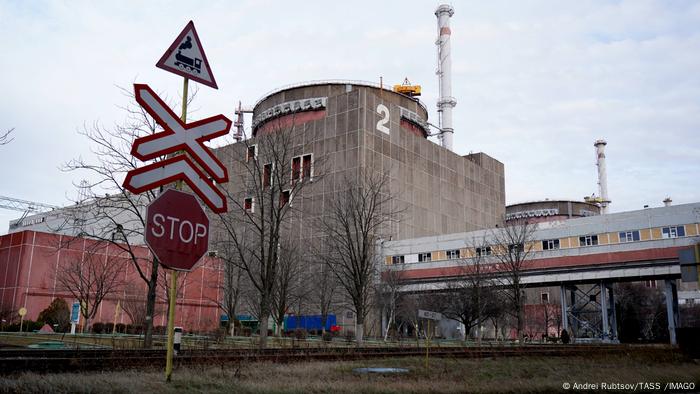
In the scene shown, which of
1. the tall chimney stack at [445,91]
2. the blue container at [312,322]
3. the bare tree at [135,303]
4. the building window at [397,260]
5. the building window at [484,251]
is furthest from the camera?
the tall chimney stack at [445,91]

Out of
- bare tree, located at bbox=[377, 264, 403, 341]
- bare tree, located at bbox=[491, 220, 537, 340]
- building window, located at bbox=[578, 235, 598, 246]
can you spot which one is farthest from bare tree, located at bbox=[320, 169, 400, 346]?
building window, located at bbox=[578, 235, 598, 246]

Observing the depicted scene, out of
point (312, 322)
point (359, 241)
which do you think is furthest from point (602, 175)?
point (359, 241)

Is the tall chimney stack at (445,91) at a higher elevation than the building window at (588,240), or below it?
higher

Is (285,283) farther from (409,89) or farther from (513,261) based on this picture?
(409,89)

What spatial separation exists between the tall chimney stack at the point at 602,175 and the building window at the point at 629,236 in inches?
3113

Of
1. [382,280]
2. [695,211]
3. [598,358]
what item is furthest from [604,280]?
[598,358]

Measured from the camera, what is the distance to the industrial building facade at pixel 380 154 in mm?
79750

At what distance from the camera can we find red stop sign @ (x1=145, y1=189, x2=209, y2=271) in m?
7.02

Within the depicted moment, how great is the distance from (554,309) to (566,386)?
289ft

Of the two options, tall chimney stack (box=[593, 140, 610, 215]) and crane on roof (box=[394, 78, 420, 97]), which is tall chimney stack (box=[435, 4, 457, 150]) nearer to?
crane on roof (box=[394, 78, 420, 97])

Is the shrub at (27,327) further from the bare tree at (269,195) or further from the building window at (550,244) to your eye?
the building window at (550,244)

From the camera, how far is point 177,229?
24.0 feet

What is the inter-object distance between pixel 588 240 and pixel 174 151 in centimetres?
5842

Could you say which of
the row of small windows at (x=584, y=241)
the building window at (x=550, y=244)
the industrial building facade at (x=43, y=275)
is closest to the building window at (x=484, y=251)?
the row of small windows at (x=584, y=241)
